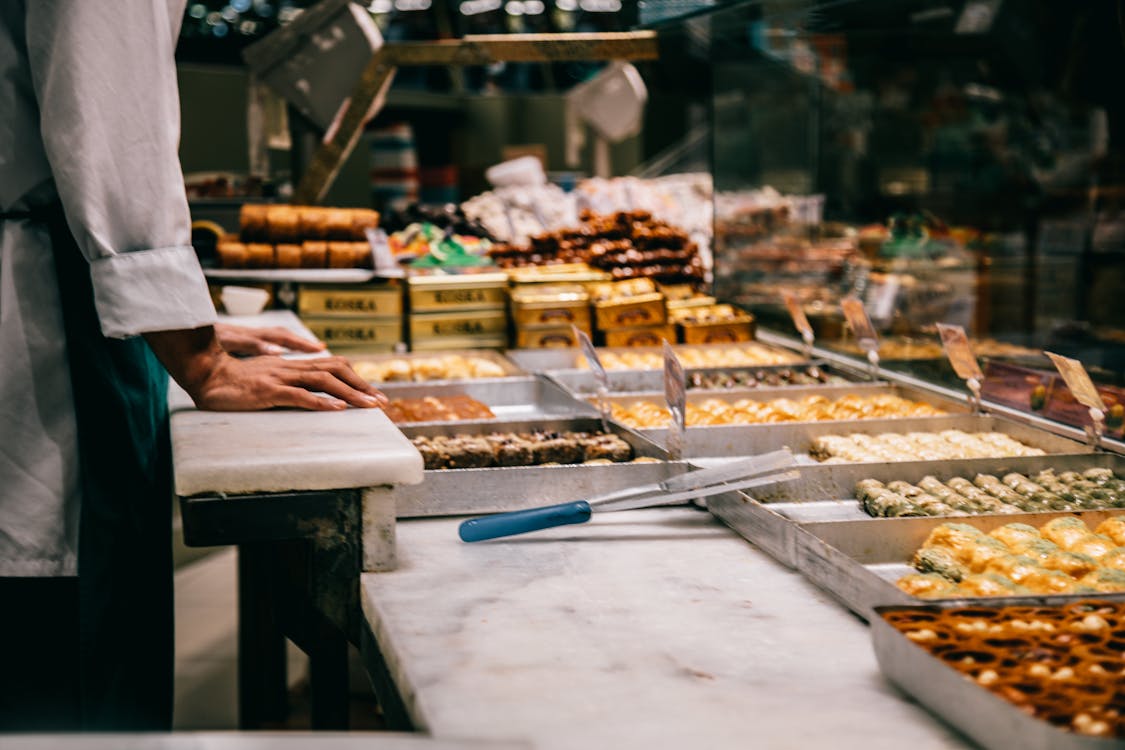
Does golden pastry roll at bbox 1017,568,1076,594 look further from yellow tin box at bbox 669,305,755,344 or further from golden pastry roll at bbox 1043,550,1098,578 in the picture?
yellow tin box at bbox 669,305,755,344

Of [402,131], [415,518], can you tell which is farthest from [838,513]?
[402,131]

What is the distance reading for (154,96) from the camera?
1.58 metres

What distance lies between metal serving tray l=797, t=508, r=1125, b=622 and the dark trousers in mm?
944

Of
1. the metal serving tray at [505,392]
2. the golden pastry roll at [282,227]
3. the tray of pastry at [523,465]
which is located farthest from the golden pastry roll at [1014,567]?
the golden pastry roll at [282,227]

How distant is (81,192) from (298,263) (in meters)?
2.20

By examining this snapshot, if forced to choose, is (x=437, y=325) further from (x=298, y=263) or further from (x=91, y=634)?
(x=91, y=634)

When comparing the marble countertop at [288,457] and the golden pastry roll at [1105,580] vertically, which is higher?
the marble countertop at [288,457]

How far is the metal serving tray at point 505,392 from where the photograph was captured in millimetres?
2912

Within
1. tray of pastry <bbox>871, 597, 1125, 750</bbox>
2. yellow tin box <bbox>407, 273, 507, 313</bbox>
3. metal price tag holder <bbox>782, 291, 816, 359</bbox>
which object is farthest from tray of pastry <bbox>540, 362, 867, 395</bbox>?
tray of pastry <bbox>871, 597, 1125, 750</bbox>

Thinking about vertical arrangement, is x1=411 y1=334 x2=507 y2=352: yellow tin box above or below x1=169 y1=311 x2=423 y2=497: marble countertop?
below

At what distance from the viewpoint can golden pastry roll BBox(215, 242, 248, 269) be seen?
374 cm

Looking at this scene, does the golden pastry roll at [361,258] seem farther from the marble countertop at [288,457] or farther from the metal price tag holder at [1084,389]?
the metal price tag holder at [1084,389]

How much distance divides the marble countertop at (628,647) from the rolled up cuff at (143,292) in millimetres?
434

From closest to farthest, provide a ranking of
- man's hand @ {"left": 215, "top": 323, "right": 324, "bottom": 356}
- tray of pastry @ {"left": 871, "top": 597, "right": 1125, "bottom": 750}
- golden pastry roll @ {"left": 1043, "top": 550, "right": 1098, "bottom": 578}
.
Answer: tray of pastry @ {"left": 871, "top": 597, "right": 1125, "bottom": 750} < golden pastry roll @ {"left": 1043, "top": 550, "right": 1098, "bottom": 578} < man's hand @ {"left": 215, "top": 323, "right": 324, "bottom": 356}
